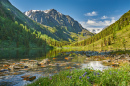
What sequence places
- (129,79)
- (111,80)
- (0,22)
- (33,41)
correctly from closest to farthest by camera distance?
(129,79), (111,80), (0,22), (33,41)

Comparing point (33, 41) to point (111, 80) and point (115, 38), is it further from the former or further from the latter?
point (111, 80)

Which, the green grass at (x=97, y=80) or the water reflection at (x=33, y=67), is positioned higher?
the green grass at (x=97, y=80)

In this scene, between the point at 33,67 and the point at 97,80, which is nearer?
the point at 97,80

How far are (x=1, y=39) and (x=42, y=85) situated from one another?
448 ft

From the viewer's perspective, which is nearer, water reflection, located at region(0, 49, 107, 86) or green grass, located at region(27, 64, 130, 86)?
green grass, located at region(27, 64, 130, 86)

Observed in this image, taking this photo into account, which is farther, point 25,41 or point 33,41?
point 33,41

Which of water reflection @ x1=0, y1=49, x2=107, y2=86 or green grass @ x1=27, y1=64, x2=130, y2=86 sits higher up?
green grass @ x1=27, y1=64, x2=130, y2=86

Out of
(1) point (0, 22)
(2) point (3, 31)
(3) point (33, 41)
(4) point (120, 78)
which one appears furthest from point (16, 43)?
(4) point (120, 78)

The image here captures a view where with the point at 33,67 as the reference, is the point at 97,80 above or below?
above

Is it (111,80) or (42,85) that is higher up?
(111,80)

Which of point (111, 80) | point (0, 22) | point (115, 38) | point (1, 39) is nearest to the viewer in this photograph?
point (111, 80)

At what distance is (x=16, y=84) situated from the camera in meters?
10.3

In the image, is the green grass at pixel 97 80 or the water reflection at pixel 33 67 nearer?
the green grass at pixel 97 80

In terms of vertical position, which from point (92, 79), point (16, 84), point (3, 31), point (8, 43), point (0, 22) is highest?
point (0, 22)
